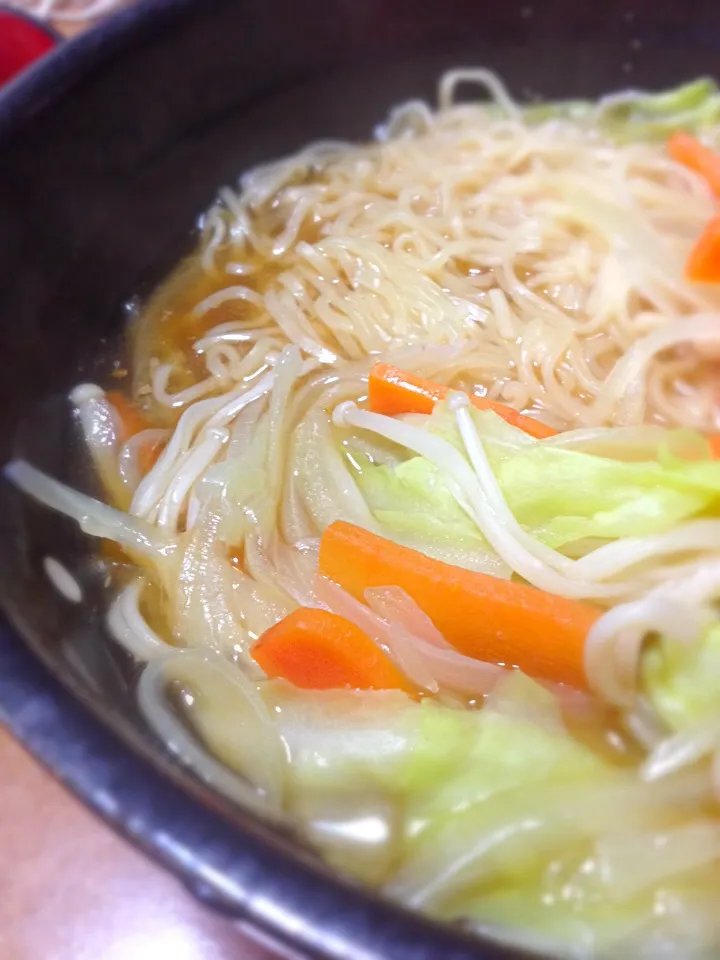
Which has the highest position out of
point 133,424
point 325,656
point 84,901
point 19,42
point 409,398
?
point 19,42

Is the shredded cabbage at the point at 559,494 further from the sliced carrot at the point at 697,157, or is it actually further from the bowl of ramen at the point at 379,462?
the sliced carrot at the point at 697,157

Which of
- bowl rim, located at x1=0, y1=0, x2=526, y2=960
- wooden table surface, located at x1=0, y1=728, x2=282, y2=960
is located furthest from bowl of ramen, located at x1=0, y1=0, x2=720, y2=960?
wooden table surface, located at x1=0, y1=728, x2=282, y2=960

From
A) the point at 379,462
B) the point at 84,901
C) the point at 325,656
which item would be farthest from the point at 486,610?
the point at 84,901

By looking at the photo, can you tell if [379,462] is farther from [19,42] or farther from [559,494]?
[19,42]

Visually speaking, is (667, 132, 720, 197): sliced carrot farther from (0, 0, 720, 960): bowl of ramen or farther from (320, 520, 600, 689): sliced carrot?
(320, 520, 600, 689): sliced carrot

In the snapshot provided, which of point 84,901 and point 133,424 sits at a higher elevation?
point 133,424

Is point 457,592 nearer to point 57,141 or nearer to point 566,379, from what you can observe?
point 566,379
